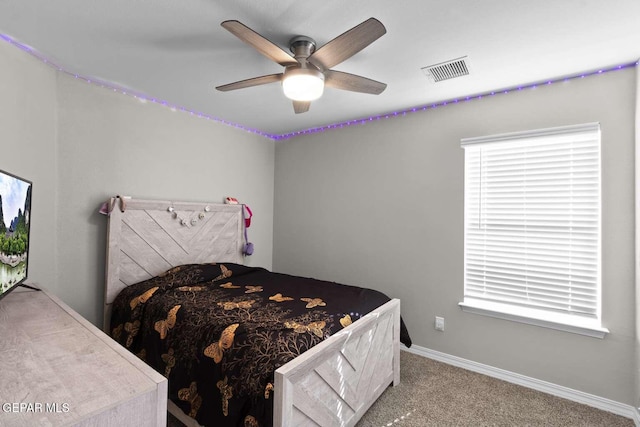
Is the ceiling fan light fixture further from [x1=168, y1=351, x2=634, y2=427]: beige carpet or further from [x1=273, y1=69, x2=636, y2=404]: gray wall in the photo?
[x1=168, y1=351, x2=634, y2=427]: beige carpet

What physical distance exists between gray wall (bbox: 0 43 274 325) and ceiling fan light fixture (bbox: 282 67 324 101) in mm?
1738

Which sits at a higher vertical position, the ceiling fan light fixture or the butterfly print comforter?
the ceiling fan light fixture

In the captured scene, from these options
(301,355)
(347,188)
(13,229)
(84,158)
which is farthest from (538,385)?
(84,158)

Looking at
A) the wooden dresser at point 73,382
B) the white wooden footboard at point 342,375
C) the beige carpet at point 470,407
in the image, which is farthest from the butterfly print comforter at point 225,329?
the wooden dresser at point 73,382

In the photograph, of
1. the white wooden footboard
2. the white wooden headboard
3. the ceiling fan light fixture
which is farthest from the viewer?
the white wooden headboard

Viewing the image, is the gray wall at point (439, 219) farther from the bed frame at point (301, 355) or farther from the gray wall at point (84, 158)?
the gray wall at point (84, 158)

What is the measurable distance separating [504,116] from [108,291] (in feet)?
11.7

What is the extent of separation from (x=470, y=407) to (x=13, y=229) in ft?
9.72

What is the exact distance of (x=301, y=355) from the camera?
4.88ft

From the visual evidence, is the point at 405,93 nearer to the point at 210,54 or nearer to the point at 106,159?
the point at 210,54

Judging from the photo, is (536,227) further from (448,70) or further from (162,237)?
(162,237)

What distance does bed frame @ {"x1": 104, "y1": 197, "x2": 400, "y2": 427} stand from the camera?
4.83ft

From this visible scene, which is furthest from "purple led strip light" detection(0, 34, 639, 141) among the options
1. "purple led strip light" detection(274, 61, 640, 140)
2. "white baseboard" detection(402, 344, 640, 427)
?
"white baseboard" detection(402, 344, 640, 427)

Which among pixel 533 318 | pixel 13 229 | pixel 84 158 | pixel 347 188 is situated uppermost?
pixel 84 158
